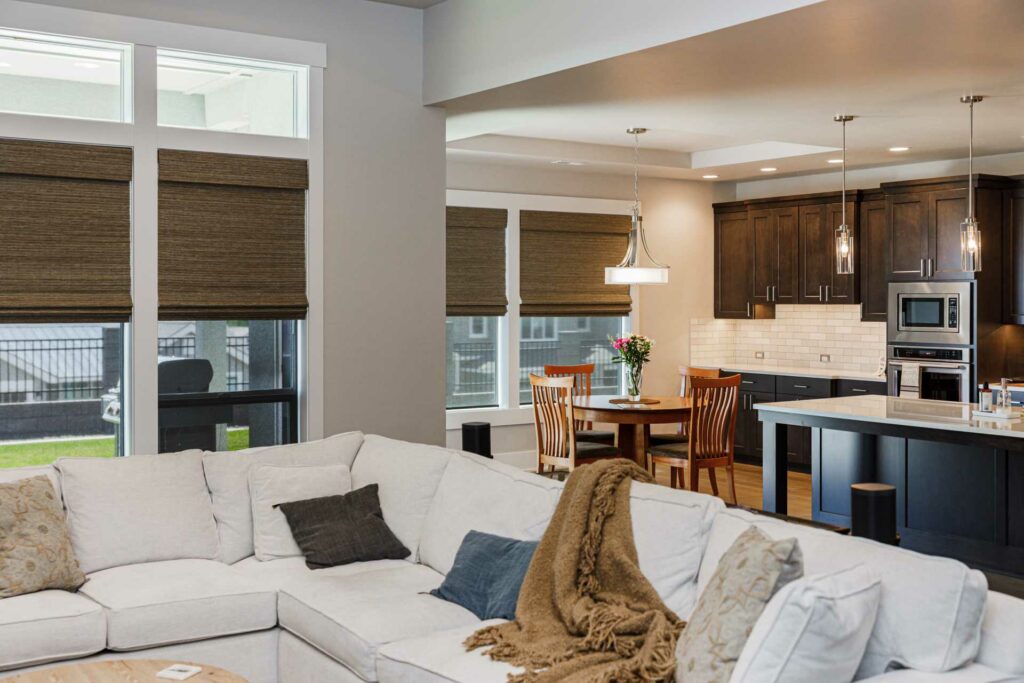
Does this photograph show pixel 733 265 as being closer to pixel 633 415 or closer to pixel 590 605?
pixel 633 415

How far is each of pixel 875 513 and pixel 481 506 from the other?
1.43 m

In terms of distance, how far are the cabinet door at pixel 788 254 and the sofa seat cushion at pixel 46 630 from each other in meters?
7.11

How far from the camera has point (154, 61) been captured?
508 cm

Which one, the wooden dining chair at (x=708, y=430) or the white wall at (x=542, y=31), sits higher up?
the white wall at (x=542, y=31)

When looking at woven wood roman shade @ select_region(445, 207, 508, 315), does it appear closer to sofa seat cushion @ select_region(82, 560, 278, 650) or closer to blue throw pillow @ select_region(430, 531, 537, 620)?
sofa seat cushion @ select_region(82, 560, 278, 650)

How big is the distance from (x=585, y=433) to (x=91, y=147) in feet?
13.5

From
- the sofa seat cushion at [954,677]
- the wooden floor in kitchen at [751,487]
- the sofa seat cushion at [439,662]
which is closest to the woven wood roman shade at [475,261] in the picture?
the wooden floor in kitchen at [751,487]

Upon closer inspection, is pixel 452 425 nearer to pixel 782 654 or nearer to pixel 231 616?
pixel 231 616

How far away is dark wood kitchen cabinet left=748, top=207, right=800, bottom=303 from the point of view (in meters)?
9.34

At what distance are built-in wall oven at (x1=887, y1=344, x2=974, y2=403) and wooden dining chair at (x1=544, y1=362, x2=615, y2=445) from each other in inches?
90.4

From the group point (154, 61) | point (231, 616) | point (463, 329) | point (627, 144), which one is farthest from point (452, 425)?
point (231, 616)

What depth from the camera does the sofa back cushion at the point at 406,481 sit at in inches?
172

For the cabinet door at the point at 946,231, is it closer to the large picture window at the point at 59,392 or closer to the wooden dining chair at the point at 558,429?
the wooden dining chair at the point at 558,429

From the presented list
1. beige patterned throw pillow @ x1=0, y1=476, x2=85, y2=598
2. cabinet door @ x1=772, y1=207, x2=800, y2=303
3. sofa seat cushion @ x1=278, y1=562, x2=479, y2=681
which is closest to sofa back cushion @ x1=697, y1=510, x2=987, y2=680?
sofa seat cushion @ x1=278, y1=562, x2=479, y2=681
